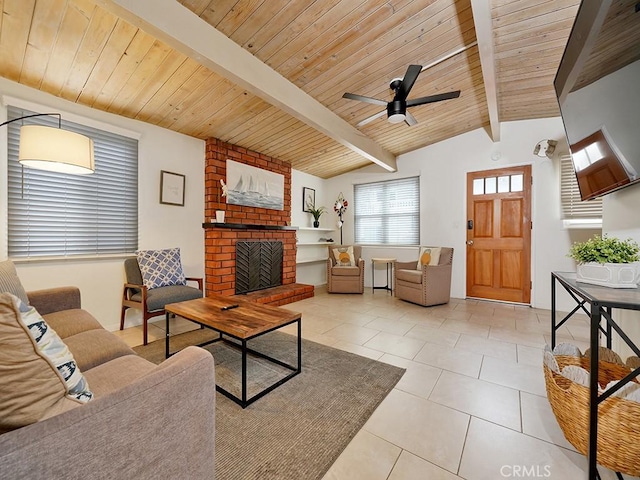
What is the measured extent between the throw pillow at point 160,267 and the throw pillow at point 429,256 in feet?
11.4

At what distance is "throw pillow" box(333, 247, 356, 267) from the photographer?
4941mm

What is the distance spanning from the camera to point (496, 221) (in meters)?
4.14

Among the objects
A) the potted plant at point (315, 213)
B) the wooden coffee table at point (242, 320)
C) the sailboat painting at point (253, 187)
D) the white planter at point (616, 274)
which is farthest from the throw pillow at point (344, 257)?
the white planter at point (616, 274)

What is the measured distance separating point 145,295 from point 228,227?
144 cm

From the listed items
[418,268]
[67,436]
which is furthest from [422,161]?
[67,436]

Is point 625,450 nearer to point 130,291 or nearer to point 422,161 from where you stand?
point 130,291

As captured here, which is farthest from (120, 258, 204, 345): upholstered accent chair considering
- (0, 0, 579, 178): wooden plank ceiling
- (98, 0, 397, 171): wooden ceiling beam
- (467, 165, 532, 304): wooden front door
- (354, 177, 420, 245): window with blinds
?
(467, 165, 532, 304): wooden front door

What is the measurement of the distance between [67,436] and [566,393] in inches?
70.3

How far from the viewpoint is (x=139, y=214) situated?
3.05 metres

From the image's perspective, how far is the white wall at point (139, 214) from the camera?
2.33m

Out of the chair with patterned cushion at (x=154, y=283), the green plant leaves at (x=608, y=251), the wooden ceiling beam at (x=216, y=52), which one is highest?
the wooden ceiling beam at (x=216, y=52)


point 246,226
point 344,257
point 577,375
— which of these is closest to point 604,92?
point 577,375

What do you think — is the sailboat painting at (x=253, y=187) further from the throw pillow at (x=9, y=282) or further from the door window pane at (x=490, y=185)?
the door window pane at (x=490, y=185)

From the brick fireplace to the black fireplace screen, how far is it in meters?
0.09
